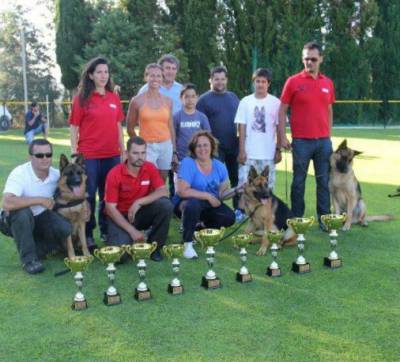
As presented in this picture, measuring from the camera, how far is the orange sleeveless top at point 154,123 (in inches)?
178

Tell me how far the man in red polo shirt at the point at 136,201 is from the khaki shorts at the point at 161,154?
1.96 ft

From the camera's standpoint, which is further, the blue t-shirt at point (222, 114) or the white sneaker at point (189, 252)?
the blue t-shirt at point (222, 114)

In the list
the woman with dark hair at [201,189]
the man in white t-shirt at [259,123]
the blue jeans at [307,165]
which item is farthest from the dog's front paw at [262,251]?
the blue jeans at [307,165]

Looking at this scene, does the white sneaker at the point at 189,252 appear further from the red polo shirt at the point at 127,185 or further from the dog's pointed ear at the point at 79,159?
the dog's pointed ear at the point at 79,159

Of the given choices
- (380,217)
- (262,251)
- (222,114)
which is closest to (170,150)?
(222,114)

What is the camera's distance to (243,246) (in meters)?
3.55

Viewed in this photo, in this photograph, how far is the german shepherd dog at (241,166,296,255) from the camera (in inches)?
164

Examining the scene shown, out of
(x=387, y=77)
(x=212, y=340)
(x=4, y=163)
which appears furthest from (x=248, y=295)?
(x=387, y=77)

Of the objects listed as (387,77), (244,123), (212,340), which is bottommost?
(212,340)

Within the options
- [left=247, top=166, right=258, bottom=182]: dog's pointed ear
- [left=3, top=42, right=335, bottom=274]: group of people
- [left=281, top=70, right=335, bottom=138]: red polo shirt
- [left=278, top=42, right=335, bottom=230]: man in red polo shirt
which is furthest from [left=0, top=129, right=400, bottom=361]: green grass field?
[left=281, top=70, right=335, bottom=138]: red polo shirt

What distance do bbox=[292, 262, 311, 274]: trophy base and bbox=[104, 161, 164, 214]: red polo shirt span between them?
136 cm

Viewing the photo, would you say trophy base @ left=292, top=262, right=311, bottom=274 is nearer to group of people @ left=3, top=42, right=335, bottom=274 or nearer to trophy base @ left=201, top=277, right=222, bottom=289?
trophy base @ left=201, top=277, right=222, bottom=289

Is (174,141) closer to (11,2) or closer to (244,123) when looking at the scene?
(244,123)

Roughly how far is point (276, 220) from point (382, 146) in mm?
9744
